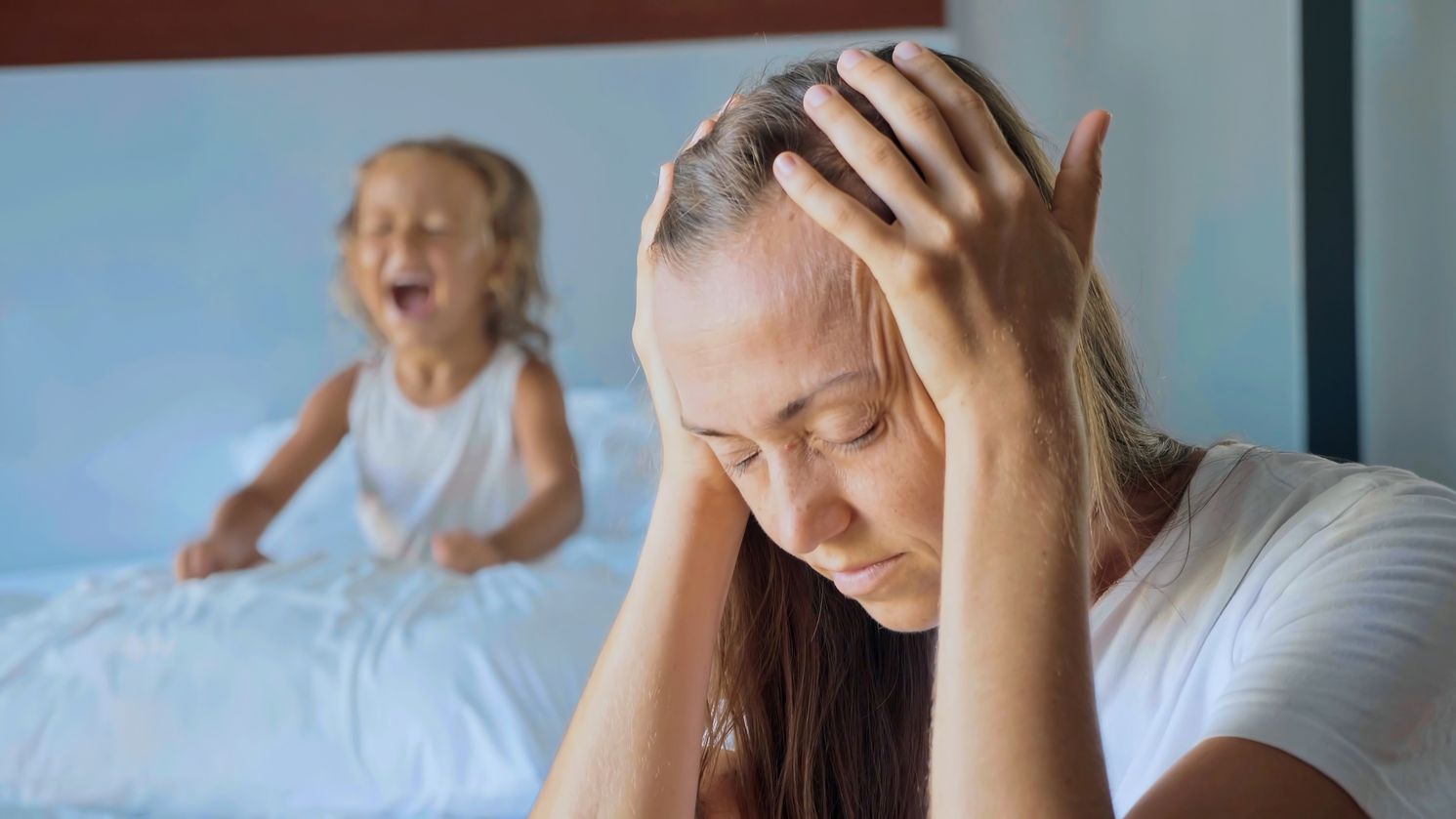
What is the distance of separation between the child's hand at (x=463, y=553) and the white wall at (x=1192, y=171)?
139 cm

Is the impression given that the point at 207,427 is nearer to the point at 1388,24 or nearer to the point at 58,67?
the point at 58,67

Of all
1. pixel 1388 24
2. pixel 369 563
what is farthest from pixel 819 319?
pixel 1388 24

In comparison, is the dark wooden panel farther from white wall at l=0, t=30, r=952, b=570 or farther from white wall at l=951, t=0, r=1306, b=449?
white wall at l=951, t=0, r=1306, b=449

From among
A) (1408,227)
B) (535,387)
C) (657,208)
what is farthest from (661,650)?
(1408,227)

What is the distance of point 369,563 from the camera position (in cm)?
207

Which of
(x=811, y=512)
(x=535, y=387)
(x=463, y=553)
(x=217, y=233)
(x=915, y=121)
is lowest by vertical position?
(x=463, y=553)

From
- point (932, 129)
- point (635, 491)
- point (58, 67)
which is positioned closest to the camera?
point (932, 129)

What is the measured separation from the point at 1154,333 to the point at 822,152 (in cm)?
253

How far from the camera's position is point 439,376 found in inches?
111

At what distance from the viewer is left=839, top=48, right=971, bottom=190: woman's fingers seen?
69 cm

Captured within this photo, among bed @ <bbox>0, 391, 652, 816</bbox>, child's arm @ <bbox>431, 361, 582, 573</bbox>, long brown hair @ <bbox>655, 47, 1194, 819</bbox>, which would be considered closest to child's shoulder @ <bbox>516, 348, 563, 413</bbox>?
child's arm @ <bbox>431, 361, 582, 573</bbox>

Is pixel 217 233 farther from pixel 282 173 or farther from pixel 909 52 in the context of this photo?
pixel 909 52

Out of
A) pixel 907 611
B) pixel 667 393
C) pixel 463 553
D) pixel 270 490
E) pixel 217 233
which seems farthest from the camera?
pixel 217 233

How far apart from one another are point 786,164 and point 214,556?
1.81 metres
